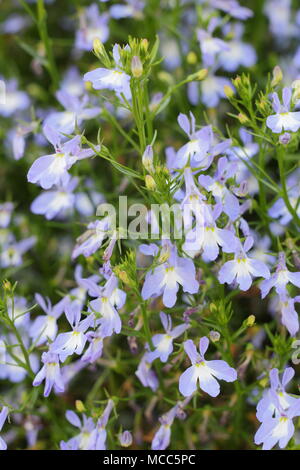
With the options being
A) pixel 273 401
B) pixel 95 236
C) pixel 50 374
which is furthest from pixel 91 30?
pixel 273 401

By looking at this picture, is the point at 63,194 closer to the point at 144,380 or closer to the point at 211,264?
the point at 211,264

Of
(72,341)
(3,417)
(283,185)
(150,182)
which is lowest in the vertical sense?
(3,417)

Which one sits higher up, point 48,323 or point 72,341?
point 72,341

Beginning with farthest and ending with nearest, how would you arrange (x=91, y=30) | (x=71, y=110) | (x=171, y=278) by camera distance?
(x=91, y=30), (x=71, y=110), (x=171, y=278)

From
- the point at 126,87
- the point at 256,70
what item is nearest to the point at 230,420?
the point at 126,87

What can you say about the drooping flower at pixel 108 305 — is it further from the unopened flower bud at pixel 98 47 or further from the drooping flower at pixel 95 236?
the unopened flower bud at pixel 98 47

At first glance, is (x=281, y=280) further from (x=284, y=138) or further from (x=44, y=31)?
(x=44, y=31)
